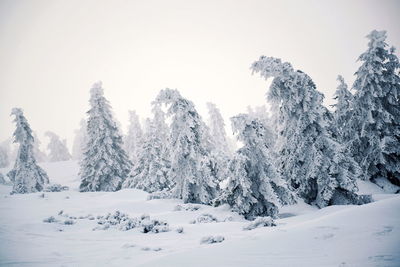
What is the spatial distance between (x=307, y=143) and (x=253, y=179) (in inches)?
169

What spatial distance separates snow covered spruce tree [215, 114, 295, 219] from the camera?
13516mm

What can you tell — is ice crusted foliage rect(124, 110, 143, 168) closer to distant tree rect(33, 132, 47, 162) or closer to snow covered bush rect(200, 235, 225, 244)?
distant tree rect(33, 132, 47, 162)

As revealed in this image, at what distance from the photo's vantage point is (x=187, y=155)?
57.6 feet

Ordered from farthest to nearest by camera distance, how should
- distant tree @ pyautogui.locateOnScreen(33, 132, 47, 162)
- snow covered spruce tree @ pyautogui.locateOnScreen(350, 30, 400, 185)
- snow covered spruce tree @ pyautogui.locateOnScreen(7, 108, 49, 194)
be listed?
distant tree @ pyautogui.locateOnScreen(33, 132, 47, 162), snow covered spruce tree @ pyautogui.locateOnScreen(7, 108, 49, 194), snow covered spruce tree @ pyautogui.locateOnScreen(350, 30, 400, 185)

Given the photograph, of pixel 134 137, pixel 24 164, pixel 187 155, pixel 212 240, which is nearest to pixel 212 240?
pixel 212 240

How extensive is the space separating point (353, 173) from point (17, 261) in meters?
16.1

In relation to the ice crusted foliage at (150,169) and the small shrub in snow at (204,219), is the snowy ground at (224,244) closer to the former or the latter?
the small shrub in snow at (204,219)

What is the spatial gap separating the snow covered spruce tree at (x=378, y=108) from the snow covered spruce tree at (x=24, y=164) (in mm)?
31268

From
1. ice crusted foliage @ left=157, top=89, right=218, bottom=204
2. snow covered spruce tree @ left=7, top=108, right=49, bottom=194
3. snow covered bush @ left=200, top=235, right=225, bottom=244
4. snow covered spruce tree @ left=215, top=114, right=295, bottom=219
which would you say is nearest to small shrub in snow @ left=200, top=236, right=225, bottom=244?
snow covered bush @ left=200, top=235, right=225, bottom=244

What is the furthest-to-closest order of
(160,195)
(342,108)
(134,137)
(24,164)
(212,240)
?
(134,137)
(24,164)
(342,108)
(160,195)
(212,240)

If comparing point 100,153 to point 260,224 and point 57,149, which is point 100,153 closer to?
point 260,224

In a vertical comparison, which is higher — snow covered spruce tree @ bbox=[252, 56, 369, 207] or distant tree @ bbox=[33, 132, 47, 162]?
distant tree @ bbox=[33, 132, 47, 162]

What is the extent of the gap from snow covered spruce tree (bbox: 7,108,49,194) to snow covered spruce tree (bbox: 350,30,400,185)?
31.3 m

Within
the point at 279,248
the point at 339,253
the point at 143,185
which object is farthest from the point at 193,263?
the point at 143,185
